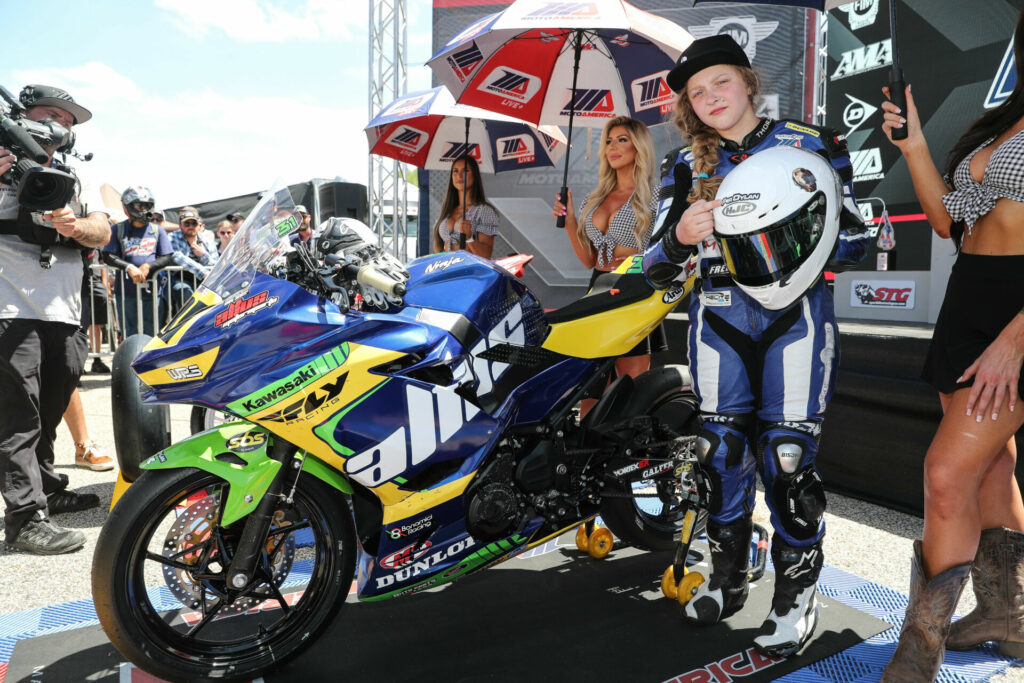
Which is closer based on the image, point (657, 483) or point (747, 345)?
point (747, 345)

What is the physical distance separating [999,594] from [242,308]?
229 cm

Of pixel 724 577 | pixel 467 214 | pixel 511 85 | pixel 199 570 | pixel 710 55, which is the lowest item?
pixel 724 577

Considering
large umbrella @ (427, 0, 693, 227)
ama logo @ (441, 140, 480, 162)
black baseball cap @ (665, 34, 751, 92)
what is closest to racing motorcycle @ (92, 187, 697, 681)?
black baseball cap @ (665, 34, 751, 92)

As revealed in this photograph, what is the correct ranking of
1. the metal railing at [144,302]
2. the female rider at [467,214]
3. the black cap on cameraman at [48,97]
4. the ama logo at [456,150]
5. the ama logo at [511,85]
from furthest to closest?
the metal railing at [144,302], the ama logo at [456,150], the female rider at [467,214], the ama logo at [511,85], the black cap on cameraman at [48,97]

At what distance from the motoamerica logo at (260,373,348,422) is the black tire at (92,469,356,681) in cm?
22

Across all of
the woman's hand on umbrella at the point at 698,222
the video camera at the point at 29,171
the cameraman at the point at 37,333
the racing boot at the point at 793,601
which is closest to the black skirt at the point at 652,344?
the woman's hand on umbrella at the point at 698,222

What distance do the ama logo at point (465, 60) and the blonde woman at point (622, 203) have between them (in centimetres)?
101

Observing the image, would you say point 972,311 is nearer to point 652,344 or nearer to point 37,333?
point 652,344

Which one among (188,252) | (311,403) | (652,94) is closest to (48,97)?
(311,403)

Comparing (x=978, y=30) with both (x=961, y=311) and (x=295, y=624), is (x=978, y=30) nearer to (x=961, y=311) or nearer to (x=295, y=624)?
(x=961, y=311)

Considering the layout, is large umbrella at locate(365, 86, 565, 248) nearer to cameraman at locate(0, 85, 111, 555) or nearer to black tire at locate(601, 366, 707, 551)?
cameraman at locate(0, 85, 111, 555)

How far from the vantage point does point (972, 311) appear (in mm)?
1823

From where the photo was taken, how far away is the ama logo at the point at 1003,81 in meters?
4.29

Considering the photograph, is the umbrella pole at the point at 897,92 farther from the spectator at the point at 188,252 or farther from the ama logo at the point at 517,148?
the spectator at the point at 188,252
